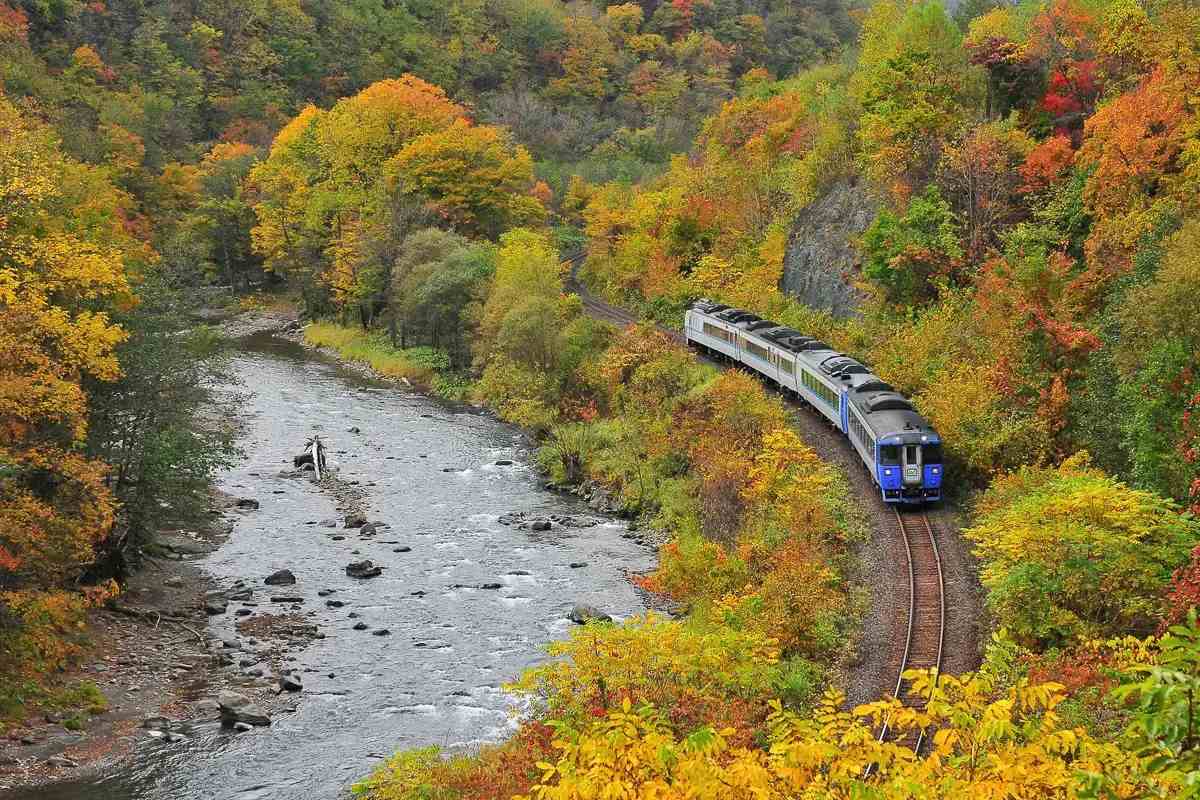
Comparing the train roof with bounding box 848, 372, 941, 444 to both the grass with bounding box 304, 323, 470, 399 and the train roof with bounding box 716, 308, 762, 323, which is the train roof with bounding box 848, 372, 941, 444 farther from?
the grass with bounding box 304, 323, 470, 399

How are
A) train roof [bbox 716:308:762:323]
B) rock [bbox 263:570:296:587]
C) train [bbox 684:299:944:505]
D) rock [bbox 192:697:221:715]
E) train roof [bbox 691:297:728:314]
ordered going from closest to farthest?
1. rock [bbox 192:697:221:715]
2. train [bbox 684:299:944:505]
3. rock [bbox 263:570:296:587]
4. train roof [bbox 716:308:762:323]
5. train roof [bbox 691:297:728:314]

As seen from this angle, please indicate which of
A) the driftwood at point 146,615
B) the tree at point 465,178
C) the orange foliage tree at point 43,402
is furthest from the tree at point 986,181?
the tree at point 465,178

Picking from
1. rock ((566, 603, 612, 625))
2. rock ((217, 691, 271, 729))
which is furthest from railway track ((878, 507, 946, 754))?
rock ((217, 691, 271, 729))

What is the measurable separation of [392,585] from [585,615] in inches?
314

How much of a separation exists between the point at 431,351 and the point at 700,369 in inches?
948

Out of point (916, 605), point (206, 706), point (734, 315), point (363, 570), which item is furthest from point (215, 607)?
point (734, 315)

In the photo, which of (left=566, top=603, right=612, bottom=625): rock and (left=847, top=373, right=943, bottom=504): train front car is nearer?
(left=566, top=603, right=612, bottom=625): rock

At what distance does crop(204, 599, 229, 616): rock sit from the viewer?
3606cm

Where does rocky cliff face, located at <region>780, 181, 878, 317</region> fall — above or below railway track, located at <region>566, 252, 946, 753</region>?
above

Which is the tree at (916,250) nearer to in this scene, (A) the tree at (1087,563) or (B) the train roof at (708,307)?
(B) the train roof at (708,307)

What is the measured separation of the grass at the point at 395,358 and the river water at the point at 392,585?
344 cm

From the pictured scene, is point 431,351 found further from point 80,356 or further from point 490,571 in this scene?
point 80,356

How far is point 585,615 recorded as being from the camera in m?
34.2

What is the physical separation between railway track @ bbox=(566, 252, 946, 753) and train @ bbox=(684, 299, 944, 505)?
141cm
